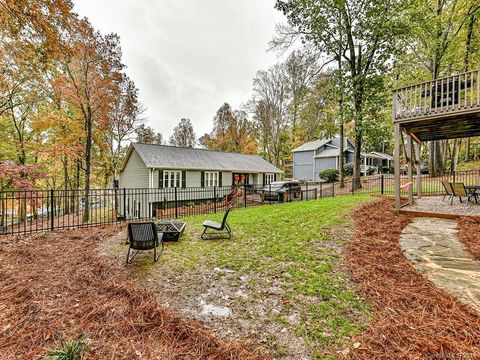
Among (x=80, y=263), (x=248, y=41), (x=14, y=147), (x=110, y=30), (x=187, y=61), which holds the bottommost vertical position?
(x=80, y=263)

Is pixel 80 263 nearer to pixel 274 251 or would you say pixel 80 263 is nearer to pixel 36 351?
pixel 36 351

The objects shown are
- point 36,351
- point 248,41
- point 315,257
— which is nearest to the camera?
point 36,351

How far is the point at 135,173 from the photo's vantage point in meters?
18.8

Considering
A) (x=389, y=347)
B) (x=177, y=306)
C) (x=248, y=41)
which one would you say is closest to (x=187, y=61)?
(x=248, y=41)

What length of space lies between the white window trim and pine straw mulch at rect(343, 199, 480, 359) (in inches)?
694

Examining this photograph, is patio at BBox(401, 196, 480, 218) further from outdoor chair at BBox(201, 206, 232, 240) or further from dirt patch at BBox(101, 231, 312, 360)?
dirt patch at BBox(101, 231, 312, 360)

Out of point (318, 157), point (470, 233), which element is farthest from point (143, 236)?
point (318, 157)

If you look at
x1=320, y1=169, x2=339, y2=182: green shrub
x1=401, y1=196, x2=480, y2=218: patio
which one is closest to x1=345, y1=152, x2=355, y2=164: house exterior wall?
x1=320, y1=169, x2=339, y2=182: green shrub

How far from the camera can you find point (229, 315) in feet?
9.22

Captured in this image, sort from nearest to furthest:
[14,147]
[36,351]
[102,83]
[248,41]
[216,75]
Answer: [36,351] → [102,83] → [14,147] → [248,41] → [216,75]

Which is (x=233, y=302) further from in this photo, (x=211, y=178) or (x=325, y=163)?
(x=325, y=163)

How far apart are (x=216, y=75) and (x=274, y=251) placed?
24.4m

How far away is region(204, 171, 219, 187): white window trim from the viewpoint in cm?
2106

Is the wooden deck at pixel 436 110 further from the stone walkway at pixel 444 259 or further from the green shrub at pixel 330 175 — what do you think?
the green shrub at pixel 330 175
